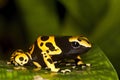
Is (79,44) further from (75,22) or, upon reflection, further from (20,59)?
(75,22)

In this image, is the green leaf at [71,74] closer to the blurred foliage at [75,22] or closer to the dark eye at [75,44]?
the dark eye at [75,44]

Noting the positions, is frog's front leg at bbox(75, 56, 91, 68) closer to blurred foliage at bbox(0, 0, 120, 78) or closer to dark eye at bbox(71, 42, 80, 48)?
dark eye at bbox(71, 42, 80, 48)

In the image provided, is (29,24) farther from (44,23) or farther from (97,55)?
(97,55)

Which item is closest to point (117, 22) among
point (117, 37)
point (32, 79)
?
point (117, 37)

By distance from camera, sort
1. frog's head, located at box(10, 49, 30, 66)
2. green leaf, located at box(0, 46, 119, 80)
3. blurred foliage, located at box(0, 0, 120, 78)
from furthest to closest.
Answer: blurred foliage, located at box(0, 0, 120, 78) < frog's head, located at box(10, 49, 30, 66) < green leaf, located at box(0, 46, 119, 80)

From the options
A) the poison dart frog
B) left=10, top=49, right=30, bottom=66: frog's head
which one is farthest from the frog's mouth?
left=10, top=49, right=30, bottom=66: frog's head

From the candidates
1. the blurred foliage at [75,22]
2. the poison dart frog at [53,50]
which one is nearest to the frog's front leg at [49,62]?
the poison dart frog at [53,50]

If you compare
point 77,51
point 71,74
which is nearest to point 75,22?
point 77,51
